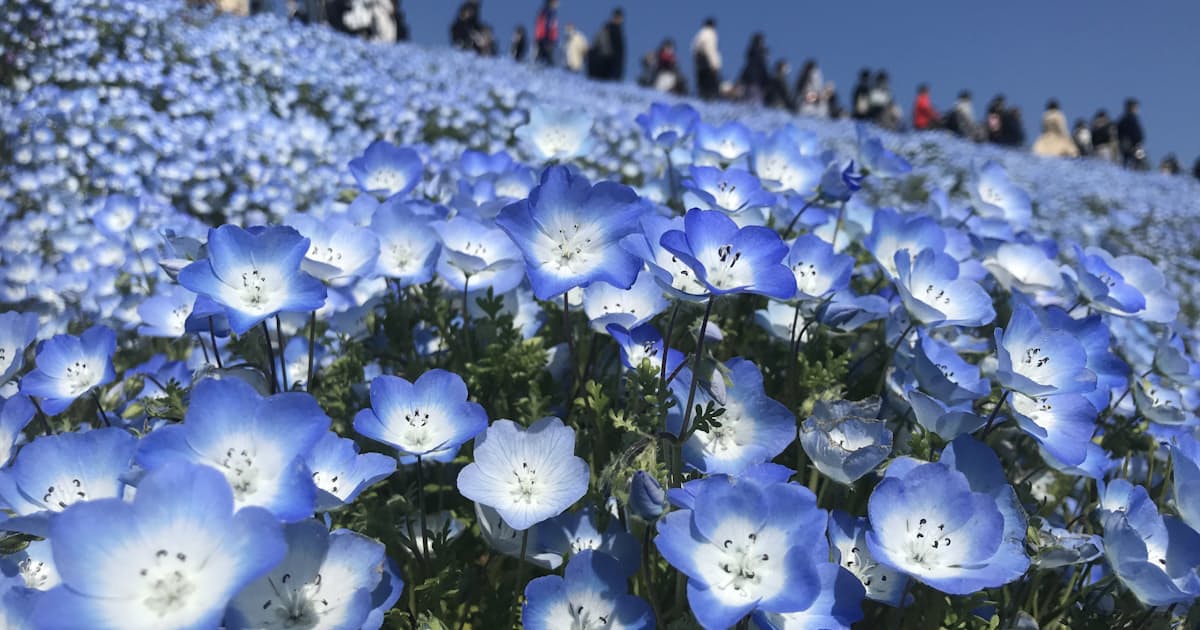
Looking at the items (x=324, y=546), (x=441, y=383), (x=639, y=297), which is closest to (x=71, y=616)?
(x=324, y=546)

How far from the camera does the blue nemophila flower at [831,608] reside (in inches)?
41.9

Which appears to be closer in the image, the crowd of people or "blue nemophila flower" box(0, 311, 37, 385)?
"blue nemophila flower" box(0, 311, 37, 385)

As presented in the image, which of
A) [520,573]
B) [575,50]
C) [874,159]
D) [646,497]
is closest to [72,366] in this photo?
[520,573]

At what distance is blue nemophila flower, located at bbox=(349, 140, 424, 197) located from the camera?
2004 mm

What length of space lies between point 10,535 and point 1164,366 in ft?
7.39

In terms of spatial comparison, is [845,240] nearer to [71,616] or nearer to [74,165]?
[71,616]

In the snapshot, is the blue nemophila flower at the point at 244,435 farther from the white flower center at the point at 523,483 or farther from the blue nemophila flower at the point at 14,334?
the blue nemophila flower at the point at 14,334

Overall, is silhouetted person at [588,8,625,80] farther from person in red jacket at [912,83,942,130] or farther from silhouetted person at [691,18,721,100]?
person in red jacket at [912,83,942,130]

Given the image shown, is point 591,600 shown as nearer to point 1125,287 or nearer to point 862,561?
point 862,561

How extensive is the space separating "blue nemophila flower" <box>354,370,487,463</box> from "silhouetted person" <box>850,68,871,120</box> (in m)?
17.9

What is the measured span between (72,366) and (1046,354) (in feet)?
6.30

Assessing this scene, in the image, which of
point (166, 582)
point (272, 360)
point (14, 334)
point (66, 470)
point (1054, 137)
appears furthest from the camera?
point (1054, 137)

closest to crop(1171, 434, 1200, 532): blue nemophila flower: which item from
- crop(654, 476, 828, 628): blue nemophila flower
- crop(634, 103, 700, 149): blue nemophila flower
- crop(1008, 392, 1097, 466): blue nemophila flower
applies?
crop(1008, 392, 1097, 466): blue nemophila flower

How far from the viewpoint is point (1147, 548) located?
135 cm
